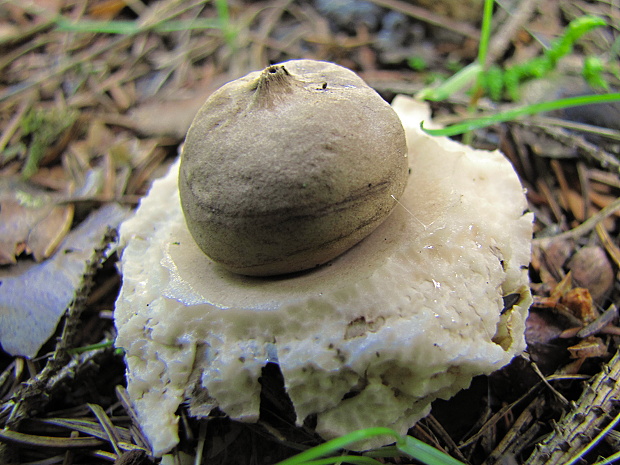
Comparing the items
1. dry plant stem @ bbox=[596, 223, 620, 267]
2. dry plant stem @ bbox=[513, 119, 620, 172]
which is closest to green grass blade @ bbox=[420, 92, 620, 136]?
dry plant stem @ bbox=[513, 119, 620, 172]

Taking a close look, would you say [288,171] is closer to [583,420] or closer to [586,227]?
[583,420]

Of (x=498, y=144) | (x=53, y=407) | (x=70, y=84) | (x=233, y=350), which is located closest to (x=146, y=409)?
(x=233, y=350)

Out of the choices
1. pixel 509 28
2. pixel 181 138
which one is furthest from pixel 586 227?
pixel 181 138

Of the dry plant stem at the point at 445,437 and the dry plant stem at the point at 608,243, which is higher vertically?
the dry plant stem at the point at 608,243

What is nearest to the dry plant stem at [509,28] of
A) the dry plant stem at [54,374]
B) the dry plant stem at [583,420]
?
the dry plant stem at [583,420]

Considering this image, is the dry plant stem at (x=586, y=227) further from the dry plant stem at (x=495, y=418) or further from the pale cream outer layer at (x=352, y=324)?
the dry plant stem at (x=495, y=418)

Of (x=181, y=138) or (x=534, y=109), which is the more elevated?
(x=534, y=109)
